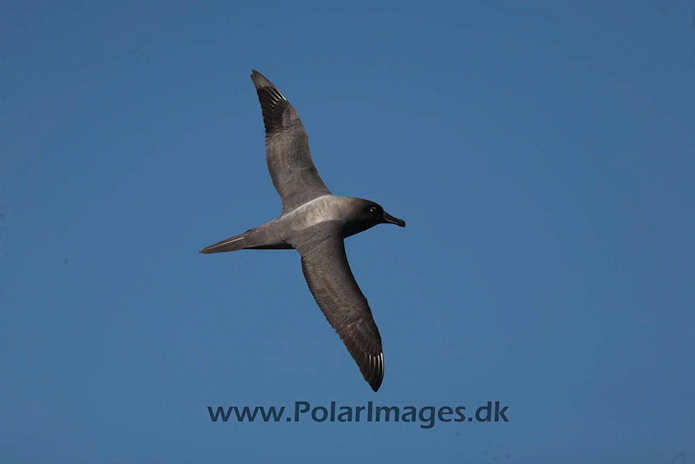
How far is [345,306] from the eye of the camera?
1788cm

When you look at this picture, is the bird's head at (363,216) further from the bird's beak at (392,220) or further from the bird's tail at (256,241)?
the bird's tail at (256,241)

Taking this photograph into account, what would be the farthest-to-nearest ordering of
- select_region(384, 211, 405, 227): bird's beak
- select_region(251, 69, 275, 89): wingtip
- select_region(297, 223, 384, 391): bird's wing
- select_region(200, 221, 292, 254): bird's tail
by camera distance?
select_region(251, 69, 275, 89): wingtip → select_region(384, 211, 405, 227): bird's beak → select_region(200, 221, 292, 254): bird's tail → select_region(297, 223, 384, 391): bird's wing

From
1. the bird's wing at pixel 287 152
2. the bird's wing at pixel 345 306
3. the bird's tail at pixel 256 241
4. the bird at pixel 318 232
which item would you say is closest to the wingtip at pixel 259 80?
the bird's wing at pixel 287 152

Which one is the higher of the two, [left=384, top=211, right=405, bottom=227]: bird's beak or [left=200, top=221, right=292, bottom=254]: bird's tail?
[left=384, top=211, right=405, bottom=227]: bird's beak

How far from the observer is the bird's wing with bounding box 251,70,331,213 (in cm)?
2033

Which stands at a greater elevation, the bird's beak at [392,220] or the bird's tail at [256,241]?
the bird's beak at [392,220]

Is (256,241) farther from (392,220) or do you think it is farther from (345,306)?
(392,220)

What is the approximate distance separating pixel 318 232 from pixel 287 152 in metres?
3.31

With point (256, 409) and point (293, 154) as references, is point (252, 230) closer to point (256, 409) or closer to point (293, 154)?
point (293, 154)

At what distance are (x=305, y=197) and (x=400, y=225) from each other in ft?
7.48

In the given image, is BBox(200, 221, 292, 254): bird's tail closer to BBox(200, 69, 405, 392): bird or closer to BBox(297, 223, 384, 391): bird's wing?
BBox(200, 69, 405, 392): bird

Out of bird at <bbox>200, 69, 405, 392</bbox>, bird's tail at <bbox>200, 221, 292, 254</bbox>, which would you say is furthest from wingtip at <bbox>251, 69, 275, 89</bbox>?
bird's tail at <bbox>200, 221, 292, 254</bbox>

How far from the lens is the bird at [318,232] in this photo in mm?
17797

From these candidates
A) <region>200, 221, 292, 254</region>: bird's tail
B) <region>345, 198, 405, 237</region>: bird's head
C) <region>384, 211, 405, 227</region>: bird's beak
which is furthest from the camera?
<region>384, 211, 405, 227</region>: bird's beak
